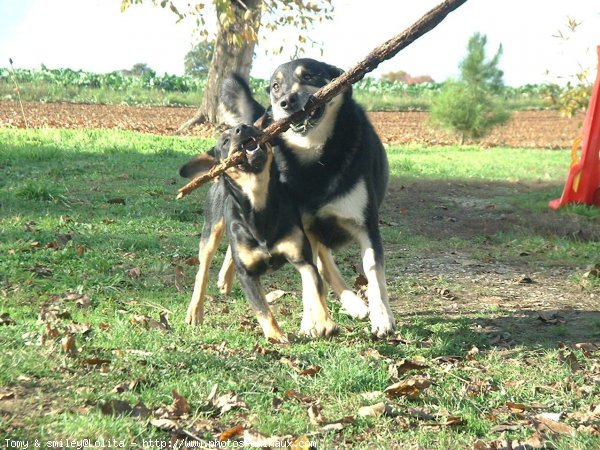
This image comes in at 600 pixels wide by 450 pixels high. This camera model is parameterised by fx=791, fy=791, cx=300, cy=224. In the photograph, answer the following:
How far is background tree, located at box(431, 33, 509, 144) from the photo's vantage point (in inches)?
1062

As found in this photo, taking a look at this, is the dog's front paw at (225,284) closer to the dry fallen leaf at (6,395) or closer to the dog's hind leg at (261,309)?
the dog's hind leg at (261,309)

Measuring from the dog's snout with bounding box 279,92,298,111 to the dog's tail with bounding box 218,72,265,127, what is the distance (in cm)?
60

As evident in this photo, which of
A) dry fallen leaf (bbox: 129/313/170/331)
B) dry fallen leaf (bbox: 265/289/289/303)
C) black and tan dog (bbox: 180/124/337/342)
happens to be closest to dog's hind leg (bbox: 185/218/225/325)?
dry fallen leaf (bbox: 129/313/170/331)

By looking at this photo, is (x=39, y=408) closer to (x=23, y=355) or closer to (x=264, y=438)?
(x=23, y=355)

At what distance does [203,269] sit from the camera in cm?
607

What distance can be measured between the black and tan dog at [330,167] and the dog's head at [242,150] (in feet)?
1.35

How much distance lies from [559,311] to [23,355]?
417 centimetres

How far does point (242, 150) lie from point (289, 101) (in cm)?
58

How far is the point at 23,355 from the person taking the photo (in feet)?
13.6

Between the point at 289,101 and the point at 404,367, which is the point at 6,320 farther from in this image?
the point at 404,367

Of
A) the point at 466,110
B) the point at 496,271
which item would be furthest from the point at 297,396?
the point at 466,110

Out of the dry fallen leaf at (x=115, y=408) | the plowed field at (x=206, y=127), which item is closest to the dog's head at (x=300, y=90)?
the dry fallen leaf at (x=115, y=408)

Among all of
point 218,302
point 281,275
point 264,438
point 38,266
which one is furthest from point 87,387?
point 281,275

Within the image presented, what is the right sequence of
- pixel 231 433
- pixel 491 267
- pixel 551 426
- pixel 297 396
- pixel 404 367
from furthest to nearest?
pixel 491 267, pixel 404 367, pixel 297 396, pixel 551 426, pixel 231 433
